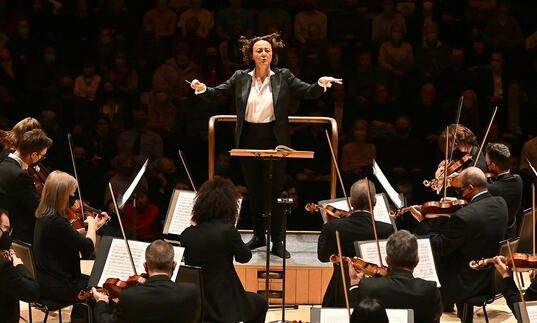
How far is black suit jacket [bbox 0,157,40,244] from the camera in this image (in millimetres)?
6047

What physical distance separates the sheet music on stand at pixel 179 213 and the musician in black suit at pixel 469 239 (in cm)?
142

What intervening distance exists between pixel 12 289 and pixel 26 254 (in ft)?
1.87

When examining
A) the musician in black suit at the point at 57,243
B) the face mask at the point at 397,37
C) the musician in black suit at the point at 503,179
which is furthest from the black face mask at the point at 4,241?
the face mask at the point at 397,37

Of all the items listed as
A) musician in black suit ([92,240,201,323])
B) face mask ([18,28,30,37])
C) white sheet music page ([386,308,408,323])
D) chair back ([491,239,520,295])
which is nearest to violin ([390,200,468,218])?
chair back ([491,239,520,295])

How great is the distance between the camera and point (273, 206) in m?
6.47

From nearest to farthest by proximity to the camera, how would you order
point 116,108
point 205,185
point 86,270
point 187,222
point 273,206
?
point 205,185 < point 187,222 < point 273,206 < point 86,270 < point 116,108

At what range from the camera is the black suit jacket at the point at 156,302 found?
168 inches

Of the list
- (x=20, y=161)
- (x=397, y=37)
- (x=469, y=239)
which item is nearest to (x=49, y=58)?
(x=397, y=37)

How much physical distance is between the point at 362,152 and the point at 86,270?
3.24 metres

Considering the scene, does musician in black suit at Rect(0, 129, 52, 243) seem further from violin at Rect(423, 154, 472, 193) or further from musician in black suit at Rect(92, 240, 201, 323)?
violin at Rect(423, 154, 472, 193)

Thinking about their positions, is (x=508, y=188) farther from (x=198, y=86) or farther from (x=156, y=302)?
(x=156, y=302)

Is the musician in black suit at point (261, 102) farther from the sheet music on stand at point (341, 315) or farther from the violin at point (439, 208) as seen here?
the sheet music on stand at point (341, 315)

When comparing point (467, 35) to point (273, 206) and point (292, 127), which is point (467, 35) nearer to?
point (292, 127)

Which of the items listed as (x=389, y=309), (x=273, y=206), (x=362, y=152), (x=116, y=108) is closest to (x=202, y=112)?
(x=116, y=108)
